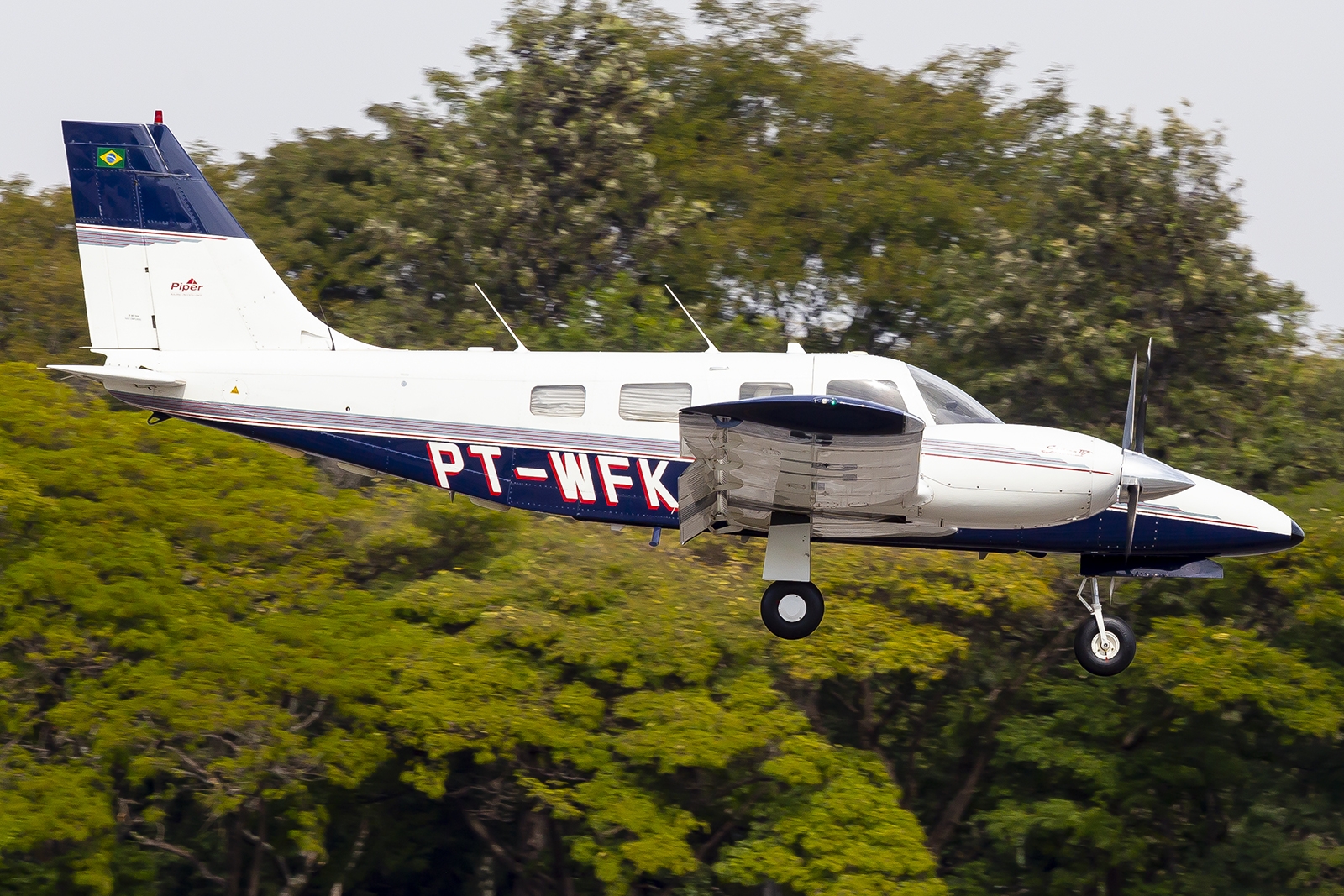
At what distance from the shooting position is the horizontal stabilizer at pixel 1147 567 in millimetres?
13219

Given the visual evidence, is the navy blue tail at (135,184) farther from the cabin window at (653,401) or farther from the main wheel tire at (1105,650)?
the main wheel tire at (1105,650)

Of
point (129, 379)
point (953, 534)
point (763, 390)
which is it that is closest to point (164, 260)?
point (129, 379)

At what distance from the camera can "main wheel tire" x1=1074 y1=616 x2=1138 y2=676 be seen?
13.3 meters

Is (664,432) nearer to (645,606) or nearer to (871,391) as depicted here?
(871,391)

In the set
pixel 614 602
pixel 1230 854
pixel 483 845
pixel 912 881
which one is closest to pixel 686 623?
pixel 614 602

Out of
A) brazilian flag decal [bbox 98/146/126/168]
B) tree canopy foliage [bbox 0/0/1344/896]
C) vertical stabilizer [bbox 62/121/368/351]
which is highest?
brazilian flag decal [bbox 98/146/126/168]

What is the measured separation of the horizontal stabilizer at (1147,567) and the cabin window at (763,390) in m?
3.08

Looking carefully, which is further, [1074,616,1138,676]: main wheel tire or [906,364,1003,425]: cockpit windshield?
[1074,616,1138,676]: main wheel tire

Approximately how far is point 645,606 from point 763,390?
23.5 feet

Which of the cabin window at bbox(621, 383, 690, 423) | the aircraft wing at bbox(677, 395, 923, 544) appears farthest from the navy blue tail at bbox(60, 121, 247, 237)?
the aircraft wing at bbox(677, 395, 923, 544)

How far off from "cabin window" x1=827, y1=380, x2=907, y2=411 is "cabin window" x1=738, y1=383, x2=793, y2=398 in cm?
34

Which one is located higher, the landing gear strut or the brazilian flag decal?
the brazilian flag decal

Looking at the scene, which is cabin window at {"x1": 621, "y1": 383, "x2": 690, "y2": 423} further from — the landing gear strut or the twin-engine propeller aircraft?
the landing gear strut

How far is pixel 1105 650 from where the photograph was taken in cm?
1327
